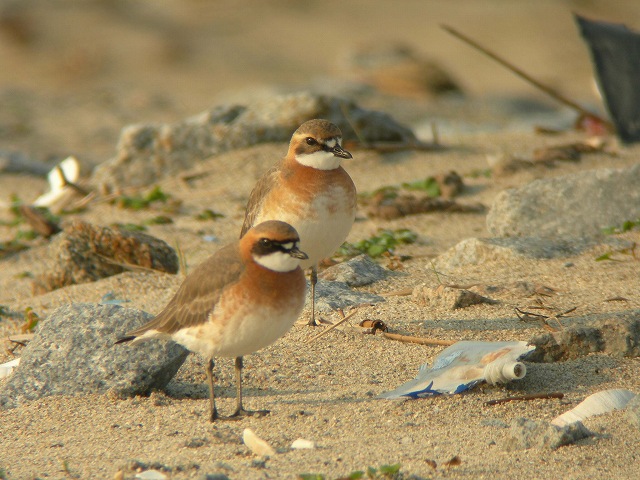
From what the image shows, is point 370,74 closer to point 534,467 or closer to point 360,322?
point 360,322

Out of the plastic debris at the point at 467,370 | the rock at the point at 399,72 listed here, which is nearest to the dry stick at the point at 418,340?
the plastic debris at the point at 467,370

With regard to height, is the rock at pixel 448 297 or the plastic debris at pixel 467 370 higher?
the plastic debris at pixel 467 370

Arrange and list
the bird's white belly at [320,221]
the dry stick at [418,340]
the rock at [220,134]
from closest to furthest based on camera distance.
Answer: the dry stick at [418,340]
the bird's white belly at [320,221]
the rock at [220,134]

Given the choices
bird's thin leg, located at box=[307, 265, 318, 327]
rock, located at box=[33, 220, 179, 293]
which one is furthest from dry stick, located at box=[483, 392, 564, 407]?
rock, located at box=[33, 220, 179, 293]

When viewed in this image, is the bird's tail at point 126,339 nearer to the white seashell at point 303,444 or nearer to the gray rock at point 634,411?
the white seashell at point 303,444

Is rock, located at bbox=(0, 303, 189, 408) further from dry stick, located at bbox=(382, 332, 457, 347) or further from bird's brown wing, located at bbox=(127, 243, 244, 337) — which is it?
dry stick, located at bbox=(382, 332, 457, 347)

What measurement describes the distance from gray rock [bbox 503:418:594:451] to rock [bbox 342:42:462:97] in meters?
13.3

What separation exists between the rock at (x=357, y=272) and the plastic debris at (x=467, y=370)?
4.63ft

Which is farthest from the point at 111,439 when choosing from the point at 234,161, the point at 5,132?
the point at 5,132

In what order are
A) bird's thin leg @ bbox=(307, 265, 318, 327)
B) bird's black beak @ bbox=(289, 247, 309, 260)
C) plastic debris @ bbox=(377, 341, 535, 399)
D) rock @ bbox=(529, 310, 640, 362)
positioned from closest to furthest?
bird's black beak @ bbox=(289, 247, 309, 260) < plastic debris @ bbox=(377, 341, 535, 399) < rock @ bbox=(529, 310, 640, 362) < bird's thin leg @ bbox=(307, 265, 318, 327)

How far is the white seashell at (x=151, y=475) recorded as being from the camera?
3537 mm

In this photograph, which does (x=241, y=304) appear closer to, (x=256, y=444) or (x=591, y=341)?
Result: (x=256, y=444)

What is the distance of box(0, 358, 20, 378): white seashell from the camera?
5.02 meters

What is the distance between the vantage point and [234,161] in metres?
9.37
